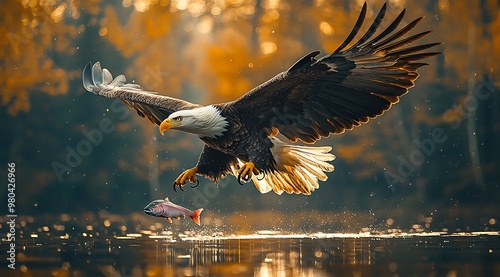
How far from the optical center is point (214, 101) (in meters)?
16.4

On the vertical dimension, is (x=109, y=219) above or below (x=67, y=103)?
below

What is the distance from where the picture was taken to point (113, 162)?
16328 mm

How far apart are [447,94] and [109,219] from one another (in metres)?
5.57

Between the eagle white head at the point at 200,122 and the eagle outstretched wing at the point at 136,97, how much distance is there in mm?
414

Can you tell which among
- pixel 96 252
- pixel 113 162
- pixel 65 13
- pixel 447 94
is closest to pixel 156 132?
pixel 113 162

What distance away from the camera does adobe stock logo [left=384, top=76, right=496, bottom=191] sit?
49.5ft

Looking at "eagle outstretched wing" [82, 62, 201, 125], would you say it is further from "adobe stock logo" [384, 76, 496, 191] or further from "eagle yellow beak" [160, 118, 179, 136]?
"adobe stock logo" [384, 76, 496, 191]

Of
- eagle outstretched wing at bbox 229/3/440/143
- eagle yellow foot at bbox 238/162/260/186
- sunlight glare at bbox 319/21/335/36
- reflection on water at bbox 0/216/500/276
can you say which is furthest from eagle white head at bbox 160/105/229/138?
sunlight glare at bbox 319/21/335/36

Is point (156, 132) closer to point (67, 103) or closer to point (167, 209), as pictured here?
point (67, 103)

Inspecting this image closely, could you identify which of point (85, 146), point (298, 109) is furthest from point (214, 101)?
point (298, 109)

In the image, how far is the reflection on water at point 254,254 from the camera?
22.5 feet

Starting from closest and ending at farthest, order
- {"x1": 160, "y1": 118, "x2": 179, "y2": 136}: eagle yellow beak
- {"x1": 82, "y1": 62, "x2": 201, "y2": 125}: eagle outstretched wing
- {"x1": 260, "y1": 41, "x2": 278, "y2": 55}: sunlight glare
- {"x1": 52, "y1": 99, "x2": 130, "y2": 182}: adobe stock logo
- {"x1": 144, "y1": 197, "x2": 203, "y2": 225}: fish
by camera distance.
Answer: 1. {"x1": 144, "y1": 197, "x2": 203, "y2": 225}: fish
2. {"x1": 160, "y1": 118, "x2": 179, "y2": 136}: eagle yellow beak
3. {"x1": 82, "y1": 62, "x2": 201, "y2": 125}: eagle outstretched wing
4. {"x1": 52, "y1": 99, "x2": 130, "y2": 182}: adobe stock logo
5. {"x1": 260, "y1": 41, "x2": 278, "y2": 55}: sunlight glare

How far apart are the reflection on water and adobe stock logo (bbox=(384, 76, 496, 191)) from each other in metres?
5.34

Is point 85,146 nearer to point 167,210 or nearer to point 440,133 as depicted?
point 440,133
